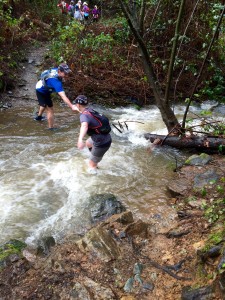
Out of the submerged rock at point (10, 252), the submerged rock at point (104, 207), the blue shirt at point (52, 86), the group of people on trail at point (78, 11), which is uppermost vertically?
the group of people on trail at point (78, 11)

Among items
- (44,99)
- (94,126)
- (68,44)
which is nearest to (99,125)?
(94,126)

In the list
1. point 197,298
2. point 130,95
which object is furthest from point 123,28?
point 197,298

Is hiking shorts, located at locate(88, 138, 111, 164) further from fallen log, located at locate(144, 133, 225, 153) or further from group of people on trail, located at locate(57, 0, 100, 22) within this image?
group of people on trail, located at locate(57, 0, 100, 22)

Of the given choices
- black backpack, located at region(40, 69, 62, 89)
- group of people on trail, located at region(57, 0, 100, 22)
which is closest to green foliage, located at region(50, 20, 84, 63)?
black backpack, located at region(40, 69, 62, 89)

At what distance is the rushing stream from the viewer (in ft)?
15.5

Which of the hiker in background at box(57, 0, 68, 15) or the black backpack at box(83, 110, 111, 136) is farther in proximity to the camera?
the hiker in background at box(57, 0, 68, 15)

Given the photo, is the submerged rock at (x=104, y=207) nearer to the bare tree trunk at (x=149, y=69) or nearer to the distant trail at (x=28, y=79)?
the bare tree trunk at (x=149, y=69)

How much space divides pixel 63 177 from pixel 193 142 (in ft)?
10.4

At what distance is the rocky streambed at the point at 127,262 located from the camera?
9.83ft

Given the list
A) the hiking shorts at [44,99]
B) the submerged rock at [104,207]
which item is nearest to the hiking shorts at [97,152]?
the submerged rock at [104,207]

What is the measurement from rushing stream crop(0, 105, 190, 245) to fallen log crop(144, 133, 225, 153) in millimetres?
203

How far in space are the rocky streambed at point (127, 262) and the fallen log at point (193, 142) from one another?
2.45 metres

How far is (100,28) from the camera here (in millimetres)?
13445

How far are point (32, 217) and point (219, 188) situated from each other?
9.63 ft
